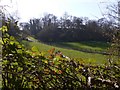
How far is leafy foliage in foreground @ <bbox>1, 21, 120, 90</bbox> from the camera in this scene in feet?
10.1

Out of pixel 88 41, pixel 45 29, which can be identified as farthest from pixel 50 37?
pixel 88 41

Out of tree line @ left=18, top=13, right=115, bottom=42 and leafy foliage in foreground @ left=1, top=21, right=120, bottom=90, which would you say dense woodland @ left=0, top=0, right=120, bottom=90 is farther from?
tree line @ left=18, top=13, right=115, bottom=42

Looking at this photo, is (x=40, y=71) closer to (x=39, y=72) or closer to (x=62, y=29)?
(x=39, y=72)

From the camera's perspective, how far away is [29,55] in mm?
3184

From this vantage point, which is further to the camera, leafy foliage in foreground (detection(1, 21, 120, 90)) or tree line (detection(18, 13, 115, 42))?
tree line (detection(18, 13, 115, 42))

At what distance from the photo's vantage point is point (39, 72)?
10.1 ft

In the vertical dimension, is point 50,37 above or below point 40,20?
below

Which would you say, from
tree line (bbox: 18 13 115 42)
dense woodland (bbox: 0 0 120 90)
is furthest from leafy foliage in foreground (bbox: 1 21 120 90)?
tree line (bbox: 18 13 115 42)

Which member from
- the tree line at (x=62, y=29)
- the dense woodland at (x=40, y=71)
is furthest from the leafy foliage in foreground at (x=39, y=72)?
the tree line at (x=62, y=29)

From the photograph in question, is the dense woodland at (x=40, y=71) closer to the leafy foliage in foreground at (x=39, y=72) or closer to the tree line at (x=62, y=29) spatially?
the leafy foliage in foreground at (x=39, y=72)

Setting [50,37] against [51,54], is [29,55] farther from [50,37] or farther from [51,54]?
[50,37]

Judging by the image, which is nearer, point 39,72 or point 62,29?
point 39,72

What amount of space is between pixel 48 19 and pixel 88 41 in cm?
803

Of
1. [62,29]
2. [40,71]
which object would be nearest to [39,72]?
[40,71]
